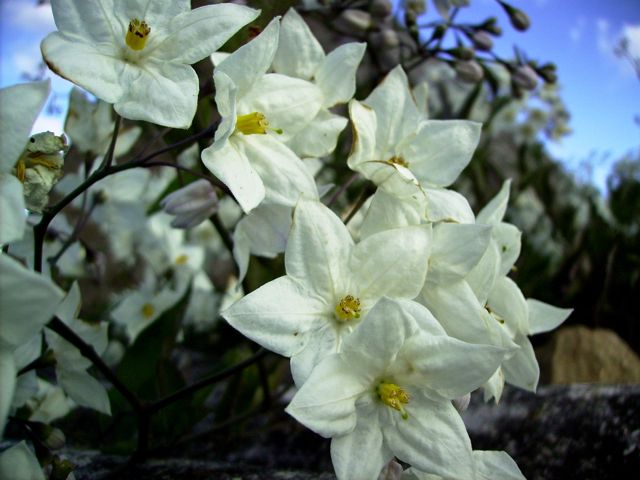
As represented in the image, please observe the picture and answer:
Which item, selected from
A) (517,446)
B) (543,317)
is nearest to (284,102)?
(543,317)

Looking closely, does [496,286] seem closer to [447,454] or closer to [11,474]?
[447,454]

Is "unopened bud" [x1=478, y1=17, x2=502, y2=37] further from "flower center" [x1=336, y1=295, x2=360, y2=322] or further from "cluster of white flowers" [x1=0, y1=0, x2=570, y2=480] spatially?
"flower center" [x1=336, y1=295, x2=360, y2=322]

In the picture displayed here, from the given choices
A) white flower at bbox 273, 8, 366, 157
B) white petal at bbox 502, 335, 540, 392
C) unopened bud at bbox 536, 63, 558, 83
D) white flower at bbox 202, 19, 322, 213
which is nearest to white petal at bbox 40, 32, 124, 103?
white flower at bbox 202, 19, 322, 213

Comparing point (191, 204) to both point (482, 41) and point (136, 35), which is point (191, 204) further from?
point (482, 41)

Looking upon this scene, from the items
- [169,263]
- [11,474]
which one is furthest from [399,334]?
[169,263]

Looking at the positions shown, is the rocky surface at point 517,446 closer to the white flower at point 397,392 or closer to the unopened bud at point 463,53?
the white flower at point 397,392

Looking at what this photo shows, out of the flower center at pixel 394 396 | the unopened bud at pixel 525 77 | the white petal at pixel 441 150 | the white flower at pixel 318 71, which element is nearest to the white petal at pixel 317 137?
the white flower at pixel 318 71
